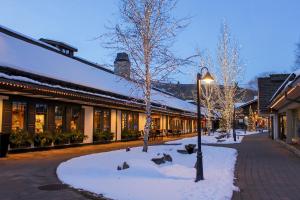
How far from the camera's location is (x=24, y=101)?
67.4ft

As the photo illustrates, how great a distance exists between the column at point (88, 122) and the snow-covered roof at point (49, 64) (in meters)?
1.59

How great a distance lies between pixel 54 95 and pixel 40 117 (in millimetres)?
2609

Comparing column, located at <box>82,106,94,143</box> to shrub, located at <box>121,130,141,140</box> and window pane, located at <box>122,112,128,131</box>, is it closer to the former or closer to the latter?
shrub, located at <box>121,130,141,140</box>

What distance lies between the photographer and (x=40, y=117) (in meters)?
22.0

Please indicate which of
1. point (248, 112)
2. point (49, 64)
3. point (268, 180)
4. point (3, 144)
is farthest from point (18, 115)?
point (248, 112)

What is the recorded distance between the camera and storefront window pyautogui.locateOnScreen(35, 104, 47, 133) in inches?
852

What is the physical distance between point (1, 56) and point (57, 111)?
561 centimetres

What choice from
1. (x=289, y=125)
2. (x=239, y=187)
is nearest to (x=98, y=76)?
(x=289, y=125)

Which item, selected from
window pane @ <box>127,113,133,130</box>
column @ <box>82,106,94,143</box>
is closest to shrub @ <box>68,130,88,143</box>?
column @ <box>82,106,94,143</box>

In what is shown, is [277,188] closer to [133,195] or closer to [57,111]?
[133,195]

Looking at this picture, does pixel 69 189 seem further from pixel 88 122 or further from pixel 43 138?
pixel 88 122

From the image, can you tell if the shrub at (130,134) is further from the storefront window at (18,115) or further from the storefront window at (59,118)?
the storefront window at (18,115)

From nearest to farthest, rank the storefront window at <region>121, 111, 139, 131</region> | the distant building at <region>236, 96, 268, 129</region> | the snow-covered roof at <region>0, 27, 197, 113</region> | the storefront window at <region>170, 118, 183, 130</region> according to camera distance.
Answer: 1. the snow-covered roof at <region>0, 27, 197, 113</region>
2. the storefront window at <region>121, 111, 139, 131</region>
3. the storefront window at <region>170, 118, 183, 130</region>
4. the distant building at <region>236, 96, 268, 129</region>

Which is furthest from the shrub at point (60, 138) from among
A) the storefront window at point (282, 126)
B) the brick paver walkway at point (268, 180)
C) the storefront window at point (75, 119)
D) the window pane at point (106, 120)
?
the storefront window at point (282, 126)
